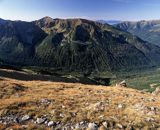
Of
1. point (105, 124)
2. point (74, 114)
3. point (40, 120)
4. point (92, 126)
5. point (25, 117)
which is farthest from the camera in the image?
point (74, 114)

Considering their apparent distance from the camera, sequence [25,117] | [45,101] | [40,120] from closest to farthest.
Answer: [40,120]
[25,117]
[45,101]

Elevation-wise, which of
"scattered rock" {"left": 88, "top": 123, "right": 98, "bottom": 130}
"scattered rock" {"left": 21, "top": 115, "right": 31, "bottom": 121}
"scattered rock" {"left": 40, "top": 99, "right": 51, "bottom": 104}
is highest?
"scattered rock" {"left": 21, "top": 115, "right": 31, "bottom": 121}

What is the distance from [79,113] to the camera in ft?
82.3

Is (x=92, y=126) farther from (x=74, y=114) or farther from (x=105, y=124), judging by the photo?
(x=74, y=114)

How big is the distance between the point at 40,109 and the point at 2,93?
7783 mm

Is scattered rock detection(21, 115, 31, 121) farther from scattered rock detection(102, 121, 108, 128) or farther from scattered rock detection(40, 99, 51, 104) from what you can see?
scattered rock detection(102, 121, 108, 128)

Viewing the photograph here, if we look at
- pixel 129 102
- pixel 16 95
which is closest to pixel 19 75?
pixel 16 95

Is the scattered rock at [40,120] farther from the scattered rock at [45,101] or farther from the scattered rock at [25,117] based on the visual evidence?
the scattered rock at [45,101]

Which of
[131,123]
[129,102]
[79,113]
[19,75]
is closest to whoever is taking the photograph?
[131,123]

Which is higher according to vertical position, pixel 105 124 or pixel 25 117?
pixel 25 117

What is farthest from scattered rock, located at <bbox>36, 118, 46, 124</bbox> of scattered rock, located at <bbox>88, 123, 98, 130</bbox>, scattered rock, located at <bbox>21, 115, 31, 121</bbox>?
scattered rock, located at <bbox>88, 123, 98, 130</bbox>

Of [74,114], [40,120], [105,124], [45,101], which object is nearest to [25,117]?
[40,120]

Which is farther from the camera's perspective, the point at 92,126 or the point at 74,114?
the point at 74,114

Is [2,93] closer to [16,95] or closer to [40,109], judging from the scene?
[16,95]
